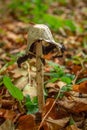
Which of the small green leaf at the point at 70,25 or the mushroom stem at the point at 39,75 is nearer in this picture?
the mushroom stem at the point at 39,75

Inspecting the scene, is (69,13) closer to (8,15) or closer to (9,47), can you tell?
(8,15)

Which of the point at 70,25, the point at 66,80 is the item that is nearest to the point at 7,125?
the point at 66,80

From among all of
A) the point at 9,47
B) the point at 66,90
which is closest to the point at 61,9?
the point at 9,47

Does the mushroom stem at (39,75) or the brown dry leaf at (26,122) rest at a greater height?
the mushroom stem at (39,75)

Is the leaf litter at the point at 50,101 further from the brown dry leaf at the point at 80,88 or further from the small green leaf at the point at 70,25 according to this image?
the small green leaf at the point at 70,25

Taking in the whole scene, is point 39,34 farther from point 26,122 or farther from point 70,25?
point 70,25

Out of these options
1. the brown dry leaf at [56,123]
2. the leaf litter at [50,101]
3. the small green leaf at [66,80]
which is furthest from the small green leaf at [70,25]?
the brown dry leaf at [56,123]

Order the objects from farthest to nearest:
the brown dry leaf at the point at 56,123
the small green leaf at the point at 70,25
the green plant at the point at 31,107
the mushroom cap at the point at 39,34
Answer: the small green leaf at the point at 70,25
the green plant at the point at 31,107
the brown dry leaf at the point at 56,123
the mushroom cap at the point at 39,34
